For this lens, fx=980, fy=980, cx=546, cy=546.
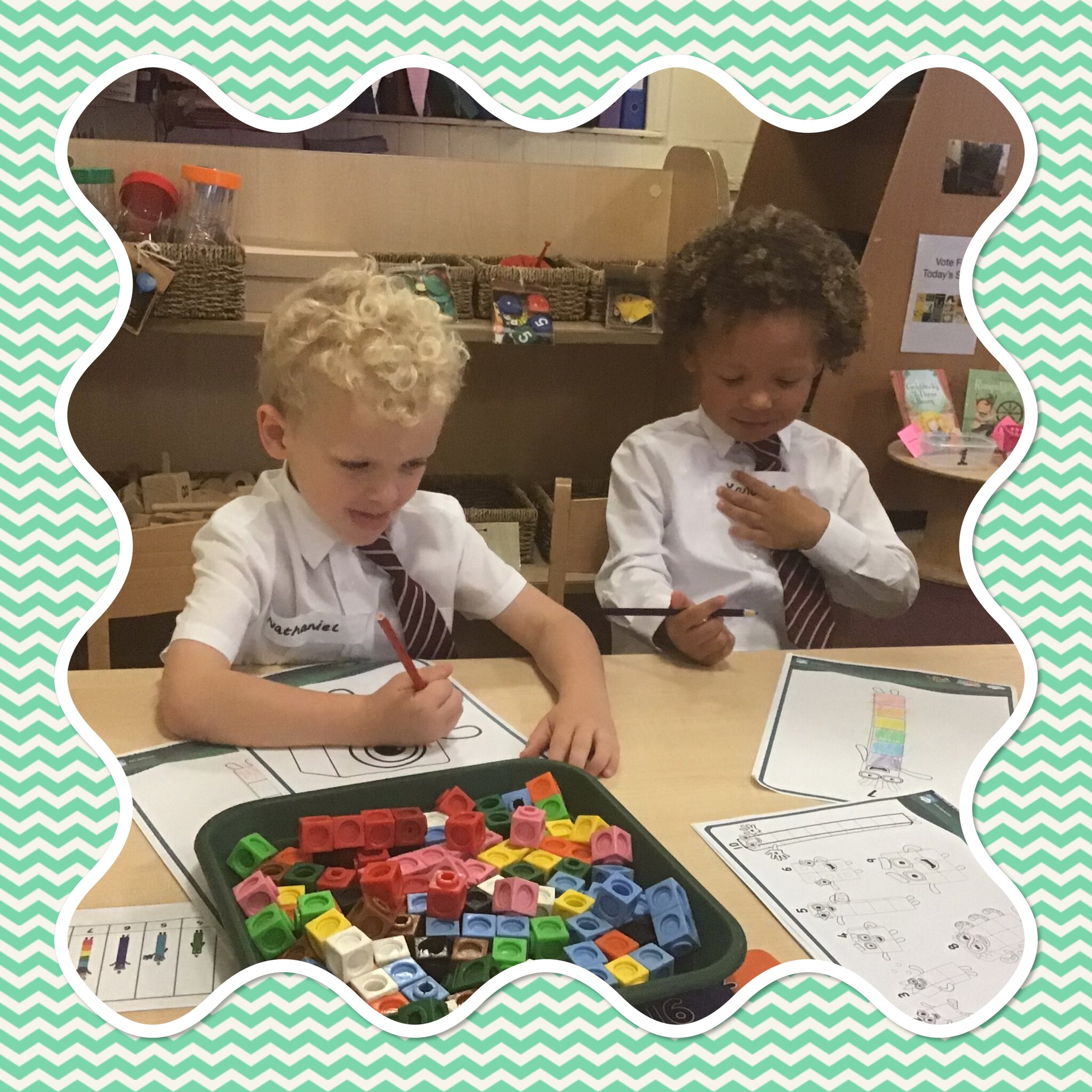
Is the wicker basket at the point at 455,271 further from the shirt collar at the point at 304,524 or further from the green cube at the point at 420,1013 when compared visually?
the green cube at the point at 420,1013

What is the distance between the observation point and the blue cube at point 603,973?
45 centimetres

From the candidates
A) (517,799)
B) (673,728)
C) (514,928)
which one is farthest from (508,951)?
(673,728)

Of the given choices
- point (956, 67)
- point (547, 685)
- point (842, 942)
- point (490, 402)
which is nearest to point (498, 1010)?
point (842, 942)

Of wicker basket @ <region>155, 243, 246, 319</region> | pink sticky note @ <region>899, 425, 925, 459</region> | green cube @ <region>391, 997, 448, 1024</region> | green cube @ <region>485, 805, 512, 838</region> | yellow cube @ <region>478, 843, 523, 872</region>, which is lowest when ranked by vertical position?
green cube @ <region>391, 997, 448, 1024</region>

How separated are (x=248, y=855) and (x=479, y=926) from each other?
12 cm

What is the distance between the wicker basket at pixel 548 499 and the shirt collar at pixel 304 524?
0.49ft

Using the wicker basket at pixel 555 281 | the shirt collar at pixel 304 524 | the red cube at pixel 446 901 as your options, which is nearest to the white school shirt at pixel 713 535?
the wicker basket at pixel 555 281

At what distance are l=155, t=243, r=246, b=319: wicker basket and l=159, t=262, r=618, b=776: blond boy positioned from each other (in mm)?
30

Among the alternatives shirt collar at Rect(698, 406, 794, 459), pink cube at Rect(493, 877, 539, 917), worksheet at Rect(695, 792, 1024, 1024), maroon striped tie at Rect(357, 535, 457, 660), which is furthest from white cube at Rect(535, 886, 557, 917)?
shirt collar at Rect(698, 406, 794, 459)

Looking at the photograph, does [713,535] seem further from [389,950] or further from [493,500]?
[389,950]

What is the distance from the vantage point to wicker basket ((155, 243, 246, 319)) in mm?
568

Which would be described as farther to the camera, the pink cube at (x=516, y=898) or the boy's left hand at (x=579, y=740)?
the boy's left hand at (x=579, y=740)

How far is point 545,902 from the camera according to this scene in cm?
49

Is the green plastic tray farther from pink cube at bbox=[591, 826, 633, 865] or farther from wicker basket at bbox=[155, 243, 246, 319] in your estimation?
wicker basket at bbox=[155, 243, 246, 319]
